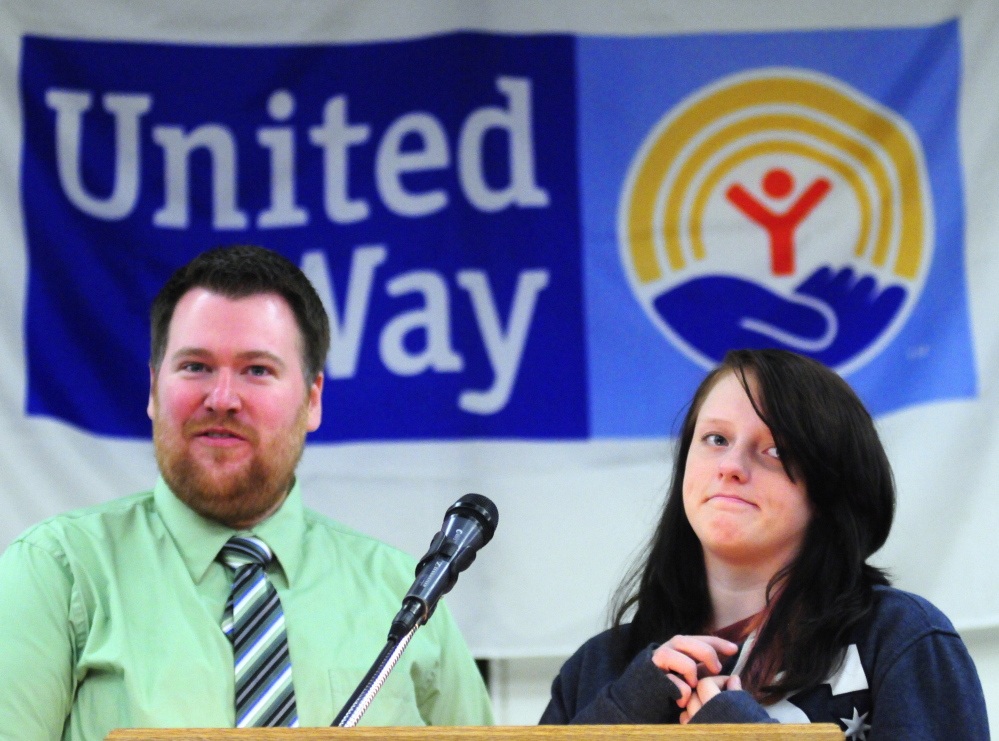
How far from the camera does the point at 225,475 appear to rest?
214cm

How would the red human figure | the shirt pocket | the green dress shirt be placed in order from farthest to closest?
the red human figure
the shirt pocket
the green dress shirt

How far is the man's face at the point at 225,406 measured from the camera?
2.13m

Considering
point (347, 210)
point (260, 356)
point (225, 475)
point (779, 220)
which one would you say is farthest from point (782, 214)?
point (225, 475)

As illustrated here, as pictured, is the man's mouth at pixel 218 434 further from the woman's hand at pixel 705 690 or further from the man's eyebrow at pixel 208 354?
the woman's hand at pixel 705 690

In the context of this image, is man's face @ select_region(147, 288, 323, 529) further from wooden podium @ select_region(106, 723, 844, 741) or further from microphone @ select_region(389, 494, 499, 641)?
wooden podium @ select_region(106, 723, 844, 741)

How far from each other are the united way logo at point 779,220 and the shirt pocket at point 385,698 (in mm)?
1314

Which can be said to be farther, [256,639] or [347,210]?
[347,210]

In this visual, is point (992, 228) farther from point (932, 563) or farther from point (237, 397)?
point (237, 397)

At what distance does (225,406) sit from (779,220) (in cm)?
162

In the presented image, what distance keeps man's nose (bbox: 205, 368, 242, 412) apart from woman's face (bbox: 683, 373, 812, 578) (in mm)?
743

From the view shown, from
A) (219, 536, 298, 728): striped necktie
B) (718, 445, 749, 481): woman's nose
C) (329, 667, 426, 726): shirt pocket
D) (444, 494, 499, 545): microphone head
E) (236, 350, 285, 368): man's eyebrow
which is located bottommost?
(329, 667, 426, 726): shirt pocket

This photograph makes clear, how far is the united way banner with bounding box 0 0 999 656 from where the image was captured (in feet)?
10.2

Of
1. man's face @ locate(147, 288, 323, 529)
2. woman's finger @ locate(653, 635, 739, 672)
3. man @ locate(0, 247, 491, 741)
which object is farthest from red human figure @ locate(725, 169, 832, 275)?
woman's finger @ locate(653, 635, 739, 672)

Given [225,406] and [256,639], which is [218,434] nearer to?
[225,406]
